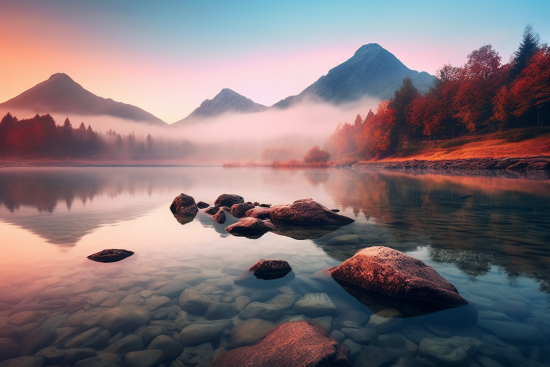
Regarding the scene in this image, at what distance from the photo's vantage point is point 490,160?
49.8 meters

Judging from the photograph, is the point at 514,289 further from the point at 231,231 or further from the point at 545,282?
the point at 231,231

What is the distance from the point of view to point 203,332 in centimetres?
461

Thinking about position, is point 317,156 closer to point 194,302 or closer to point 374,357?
point 194,302

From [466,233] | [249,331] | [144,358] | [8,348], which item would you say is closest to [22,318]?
[8,348]

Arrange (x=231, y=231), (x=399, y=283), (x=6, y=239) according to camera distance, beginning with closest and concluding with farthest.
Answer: (x=399, y=283), (x=6, y=239), (x=231, y=231)

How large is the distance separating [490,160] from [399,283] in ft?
194

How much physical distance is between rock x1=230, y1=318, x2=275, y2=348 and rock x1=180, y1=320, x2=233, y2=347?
25cm

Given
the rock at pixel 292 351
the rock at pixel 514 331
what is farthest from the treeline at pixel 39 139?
the rock at pixel 514 331

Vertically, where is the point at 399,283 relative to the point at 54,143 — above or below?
below

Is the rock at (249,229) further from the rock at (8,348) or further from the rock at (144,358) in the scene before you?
the rock at (8,348)

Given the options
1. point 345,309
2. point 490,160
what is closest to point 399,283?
point 345,309

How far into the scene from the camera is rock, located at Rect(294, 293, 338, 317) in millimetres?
5238

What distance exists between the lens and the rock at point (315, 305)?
17.2 feet

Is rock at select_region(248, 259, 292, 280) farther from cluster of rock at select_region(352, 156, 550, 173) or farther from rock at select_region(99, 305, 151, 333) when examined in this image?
cluster of rock at select_region(352, 156, 550, 173)
